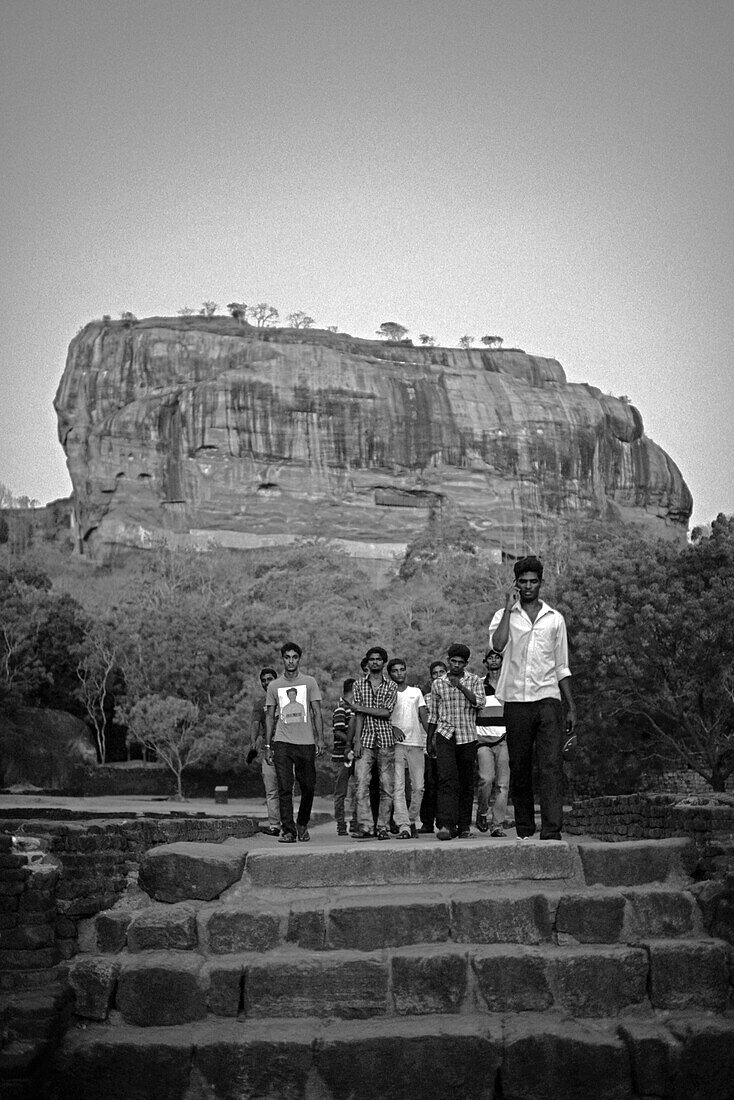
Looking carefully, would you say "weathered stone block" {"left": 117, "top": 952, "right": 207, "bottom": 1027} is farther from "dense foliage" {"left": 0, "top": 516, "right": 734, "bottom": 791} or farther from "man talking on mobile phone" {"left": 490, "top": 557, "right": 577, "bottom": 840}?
"dense foliage" {"left": 0, "top": 516, "right": 734, "bottom": 791}

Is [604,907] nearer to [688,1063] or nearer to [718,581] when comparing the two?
[688,1063]

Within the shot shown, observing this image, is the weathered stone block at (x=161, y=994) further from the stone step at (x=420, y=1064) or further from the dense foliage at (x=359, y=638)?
Result: the dense foliage at (x=359, y=638)

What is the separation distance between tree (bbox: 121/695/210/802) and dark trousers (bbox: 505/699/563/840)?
3184 centimetres

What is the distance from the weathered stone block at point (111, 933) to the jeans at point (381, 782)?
13.6 ft

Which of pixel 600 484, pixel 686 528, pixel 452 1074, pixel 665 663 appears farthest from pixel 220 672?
pixel 686 528

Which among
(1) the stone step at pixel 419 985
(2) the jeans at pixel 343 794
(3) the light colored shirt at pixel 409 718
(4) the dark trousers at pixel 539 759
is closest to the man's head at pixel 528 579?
(4) the dark trousers at pixel 539 759

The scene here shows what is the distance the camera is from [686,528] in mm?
A: 114312

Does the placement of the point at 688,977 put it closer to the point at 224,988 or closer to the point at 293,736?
the point at 224,988

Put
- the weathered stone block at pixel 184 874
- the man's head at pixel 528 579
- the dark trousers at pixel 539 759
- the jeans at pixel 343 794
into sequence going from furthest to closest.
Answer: the jeans at pixel 343 794
the man's head at pixel 528 579
the dark trousers at pixel 539 759
the weathered stone block at pixel 184 874

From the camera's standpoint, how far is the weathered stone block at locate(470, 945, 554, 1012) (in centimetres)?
525

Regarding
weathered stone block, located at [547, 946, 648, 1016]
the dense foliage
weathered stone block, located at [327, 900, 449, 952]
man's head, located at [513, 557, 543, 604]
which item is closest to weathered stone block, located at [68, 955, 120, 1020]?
weathered stone block, located at [327, 900, 449, 952]

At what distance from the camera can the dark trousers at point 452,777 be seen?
27.6 feet

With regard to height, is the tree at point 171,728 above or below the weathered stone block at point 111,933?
below

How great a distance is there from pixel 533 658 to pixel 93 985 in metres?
2.99
